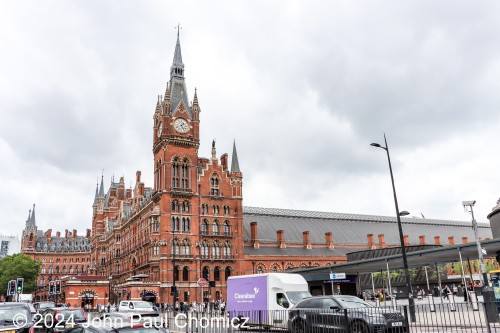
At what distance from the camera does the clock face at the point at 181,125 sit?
237 ft

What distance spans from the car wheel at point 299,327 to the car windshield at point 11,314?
10734 mm

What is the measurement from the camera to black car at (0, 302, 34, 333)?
16.3m

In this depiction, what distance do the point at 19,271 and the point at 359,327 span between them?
370 feet

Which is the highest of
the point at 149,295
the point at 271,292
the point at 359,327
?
the point at 149,295

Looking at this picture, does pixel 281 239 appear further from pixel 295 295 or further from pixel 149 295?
pixel 295 295

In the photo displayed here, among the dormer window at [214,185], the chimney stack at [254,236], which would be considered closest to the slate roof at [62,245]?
the chimney stack at [254,236]

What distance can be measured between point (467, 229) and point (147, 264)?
90168 millimetres

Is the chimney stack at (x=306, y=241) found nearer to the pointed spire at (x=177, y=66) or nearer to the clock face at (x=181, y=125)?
the clock face at (x=181, y=125)

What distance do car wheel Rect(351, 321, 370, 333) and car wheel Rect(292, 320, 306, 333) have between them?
294cm

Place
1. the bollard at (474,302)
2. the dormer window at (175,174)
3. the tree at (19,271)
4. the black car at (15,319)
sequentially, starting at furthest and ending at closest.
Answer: the tree at (19,271) < the dormer window at (175,174) < the black car at (15,319) < the bollard at (474,302)

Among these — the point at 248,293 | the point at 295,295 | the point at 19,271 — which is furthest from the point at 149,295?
the point at 19,271

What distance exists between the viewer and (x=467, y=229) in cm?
11800

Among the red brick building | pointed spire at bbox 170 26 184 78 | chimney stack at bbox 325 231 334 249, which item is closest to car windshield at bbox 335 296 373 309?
the red brick building

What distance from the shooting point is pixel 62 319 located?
21.0m
